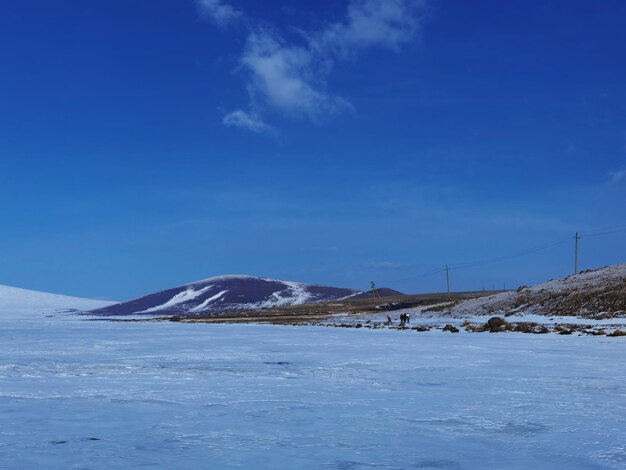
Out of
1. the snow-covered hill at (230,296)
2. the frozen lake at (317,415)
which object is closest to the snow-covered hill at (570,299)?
the frozen lake at (317,415)

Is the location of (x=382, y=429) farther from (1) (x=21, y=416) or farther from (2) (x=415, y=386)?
(1) (x=21, y=416)

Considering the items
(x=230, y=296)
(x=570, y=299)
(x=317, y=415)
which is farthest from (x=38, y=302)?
(x=317, y=415)

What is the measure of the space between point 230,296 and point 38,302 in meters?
51.0

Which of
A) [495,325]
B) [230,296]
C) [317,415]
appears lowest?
[317,415]

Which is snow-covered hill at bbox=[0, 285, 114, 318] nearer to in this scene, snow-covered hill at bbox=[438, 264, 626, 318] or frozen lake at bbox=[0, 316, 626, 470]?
snow-covered hill at bbox=[438, 264, 626, 318]

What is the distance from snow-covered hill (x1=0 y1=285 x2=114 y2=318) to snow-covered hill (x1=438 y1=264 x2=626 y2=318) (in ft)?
369

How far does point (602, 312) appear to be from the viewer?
43531mm

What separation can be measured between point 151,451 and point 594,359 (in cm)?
1348

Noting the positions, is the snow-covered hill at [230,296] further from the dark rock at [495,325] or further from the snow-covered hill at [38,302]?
the dark rock at [495,325]

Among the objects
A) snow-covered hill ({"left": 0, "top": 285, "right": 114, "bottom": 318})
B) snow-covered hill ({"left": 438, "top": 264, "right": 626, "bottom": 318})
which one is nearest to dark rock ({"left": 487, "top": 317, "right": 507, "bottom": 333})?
snow-covered hill ({"left": 438, "top": 264, "right": 626, "bottom": 318})

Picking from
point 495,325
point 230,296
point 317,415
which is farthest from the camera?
point 230,296

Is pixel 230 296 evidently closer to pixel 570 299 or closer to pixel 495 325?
pixel 570 299

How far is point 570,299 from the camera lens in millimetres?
49312

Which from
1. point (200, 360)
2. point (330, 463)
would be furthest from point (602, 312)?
point (330, 463)
